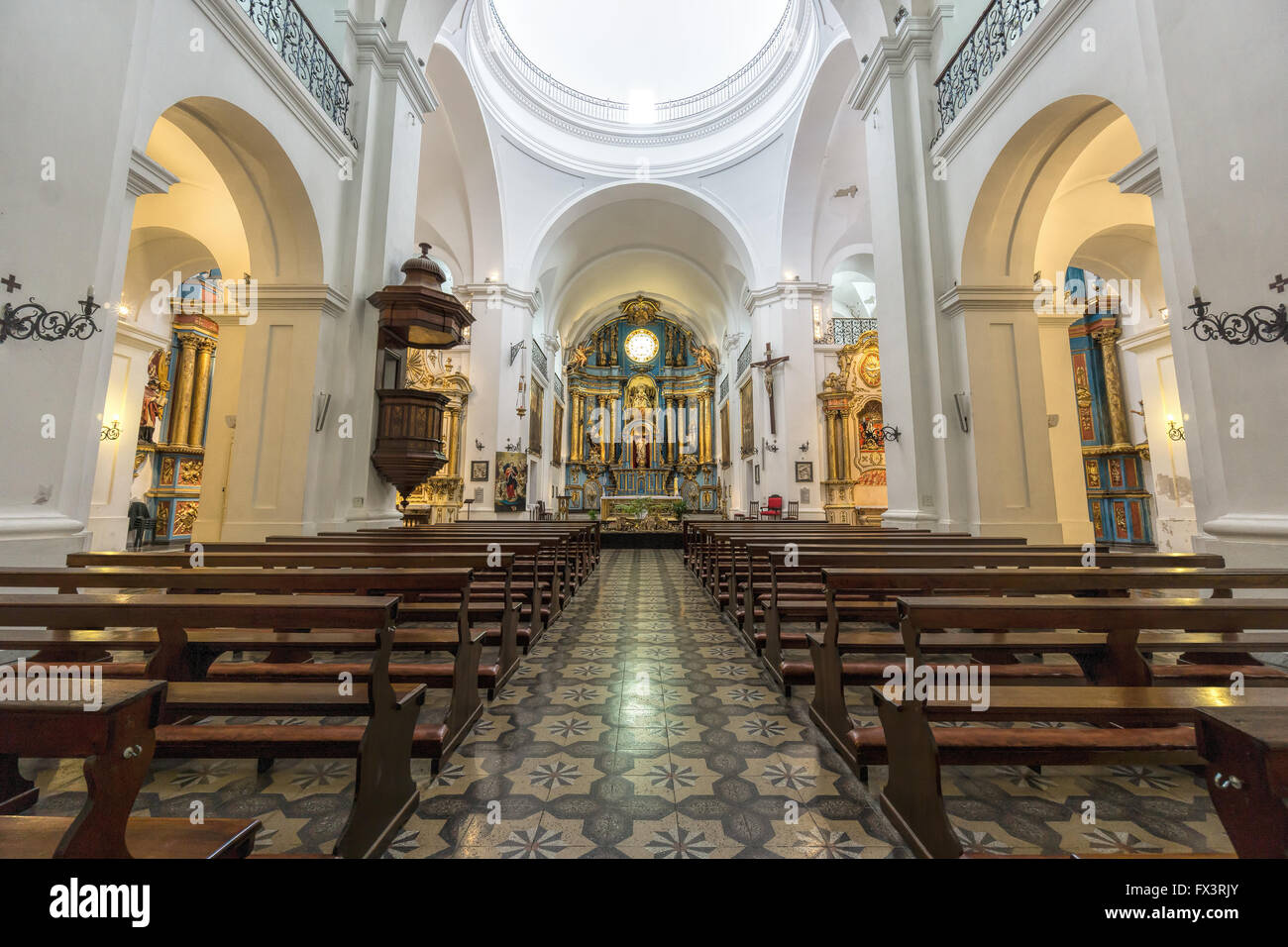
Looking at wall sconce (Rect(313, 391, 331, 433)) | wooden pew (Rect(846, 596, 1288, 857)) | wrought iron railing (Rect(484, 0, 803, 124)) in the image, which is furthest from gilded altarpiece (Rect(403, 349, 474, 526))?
wooden pew (Rect(846, 596, 1288, 857))

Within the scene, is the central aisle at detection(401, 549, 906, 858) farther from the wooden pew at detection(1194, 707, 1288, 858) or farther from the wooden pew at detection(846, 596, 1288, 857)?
the wooden pew at detection(1194, 707, 1288, 858)

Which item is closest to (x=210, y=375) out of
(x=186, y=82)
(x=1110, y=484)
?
(x=186, y=82)

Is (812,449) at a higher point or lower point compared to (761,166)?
lower

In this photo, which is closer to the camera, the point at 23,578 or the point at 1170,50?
the point at 23,578

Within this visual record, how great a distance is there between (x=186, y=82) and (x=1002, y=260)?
6.77 meters

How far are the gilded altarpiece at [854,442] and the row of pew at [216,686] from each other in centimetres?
1001

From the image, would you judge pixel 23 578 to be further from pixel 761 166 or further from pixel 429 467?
pixel 761 166

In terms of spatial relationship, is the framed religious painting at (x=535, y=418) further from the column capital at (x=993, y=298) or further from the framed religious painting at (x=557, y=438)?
the column capital at (x=993, y=298)

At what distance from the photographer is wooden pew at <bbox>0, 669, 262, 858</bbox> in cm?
79

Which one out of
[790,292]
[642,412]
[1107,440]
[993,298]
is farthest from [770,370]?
[642,412]

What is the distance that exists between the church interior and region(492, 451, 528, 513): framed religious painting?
107mm

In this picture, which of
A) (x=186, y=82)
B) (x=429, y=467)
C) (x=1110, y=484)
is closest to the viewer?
(x=186, y=82)

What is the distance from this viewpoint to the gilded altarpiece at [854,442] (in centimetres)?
1159

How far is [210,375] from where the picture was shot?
10.3 metres
